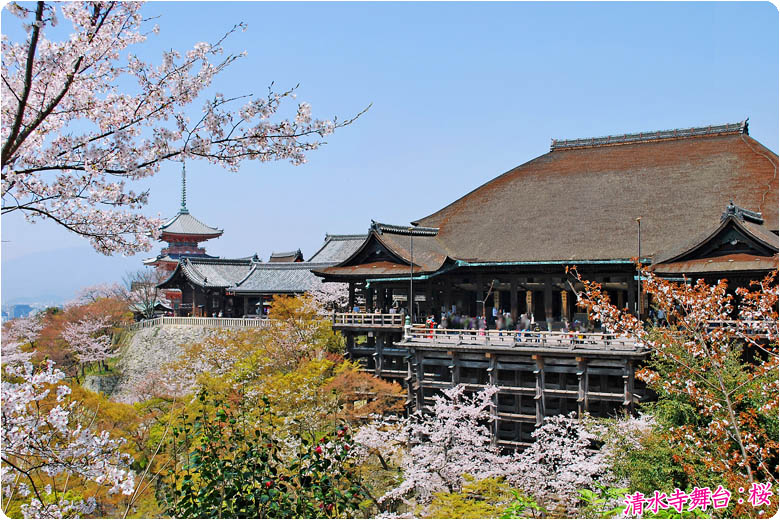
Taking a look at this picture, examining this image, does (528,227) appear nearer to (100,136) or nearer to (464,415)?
(464,415)

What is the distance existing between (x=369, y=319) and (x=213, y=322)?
1427 cm

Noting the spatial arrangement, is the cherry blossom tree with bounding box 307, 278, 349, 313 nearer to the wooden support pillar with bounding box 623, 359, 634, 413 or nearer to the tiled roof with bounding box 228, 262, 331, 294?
the tiled roof with bounding box 228, 262, 331, 294

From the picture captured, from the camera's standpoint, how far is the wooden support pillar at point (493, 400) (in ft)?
67.1

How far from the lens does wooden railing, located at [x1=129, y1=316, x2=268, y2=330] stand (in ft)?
112

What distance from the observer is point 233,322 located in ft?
115

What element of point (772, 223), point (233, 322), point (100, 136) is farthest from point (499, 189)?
point (100, 136)

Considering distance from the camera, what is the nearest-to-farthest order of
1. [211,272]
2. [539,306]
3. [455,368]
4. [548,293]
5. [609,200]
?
[455,368] → [548,293] → [609,200] → [539,306] → [211,272]

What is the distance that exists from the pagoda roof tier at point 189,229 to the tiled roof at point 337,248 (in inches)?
675

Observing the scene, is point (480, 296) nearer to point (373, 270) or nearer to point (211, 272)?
point (373, 270)

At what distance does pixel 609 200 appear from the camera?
85.5 ft

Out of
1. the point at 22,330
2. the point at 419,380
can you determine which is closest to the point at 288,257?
the point at 22,330

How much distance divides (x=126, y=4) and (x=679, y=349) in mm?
11388

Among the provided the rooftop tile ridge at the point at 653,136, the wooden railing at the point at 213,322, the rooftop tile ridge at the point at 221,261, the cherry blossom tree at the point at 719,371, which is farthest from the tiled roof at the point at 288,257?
the cherry blossom tree at the point at 719,371

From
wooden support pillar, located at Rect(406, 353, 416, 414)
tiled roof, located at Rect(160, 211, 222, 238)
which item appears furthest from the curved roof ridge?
wooden support pillar, located at Rect(406, 353, 416, 414)
